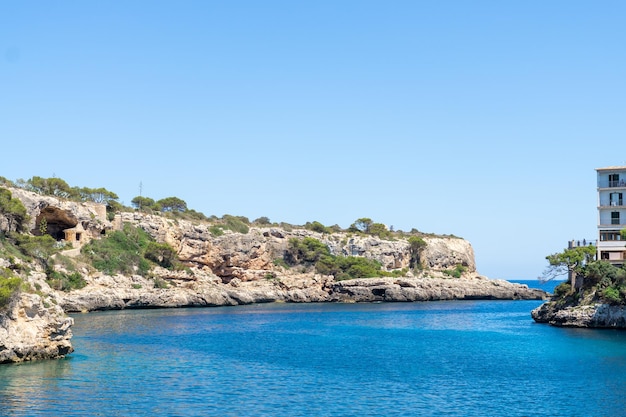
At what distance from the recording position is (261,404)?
30.7m

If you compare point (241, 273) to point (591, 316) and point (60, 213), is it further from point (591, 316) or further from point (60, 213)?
point (591, 316)

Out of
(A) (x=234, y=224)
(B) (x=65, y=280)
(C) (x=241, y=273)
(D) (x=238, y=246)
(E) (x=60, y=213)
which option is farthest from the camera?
(A) (x=234, y=224)

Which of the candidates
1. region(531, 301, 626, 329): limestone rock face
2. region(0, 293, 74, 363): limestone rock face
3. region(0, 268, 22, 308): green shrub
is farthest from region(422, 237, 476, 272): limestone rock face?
region(0, 268, 22, 308): green shrub

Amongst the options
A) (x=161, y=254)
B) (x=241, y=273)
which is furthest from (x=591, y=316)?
(x=161, y=254)

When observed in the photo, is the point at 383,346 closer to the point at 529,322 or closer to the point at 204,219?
the point at 529,322

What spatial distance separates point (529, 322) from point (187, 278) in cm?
5066

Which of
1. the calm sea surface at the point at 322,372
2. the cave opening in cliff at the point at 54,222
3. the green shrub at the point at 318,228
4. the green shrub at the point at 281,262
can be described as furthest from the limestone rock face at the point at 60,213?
the green shrub at the point at 318,228

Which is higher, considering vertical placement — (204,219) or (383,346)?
(204,219)

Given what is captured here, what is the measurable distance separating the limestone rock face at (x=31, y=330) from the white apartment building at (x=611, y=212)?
2057 inches

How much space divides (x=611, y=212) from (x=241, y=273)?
6048 cm

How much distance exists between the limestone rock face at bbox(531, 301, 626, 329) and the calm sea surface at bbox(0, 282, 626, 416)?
252 centimetres

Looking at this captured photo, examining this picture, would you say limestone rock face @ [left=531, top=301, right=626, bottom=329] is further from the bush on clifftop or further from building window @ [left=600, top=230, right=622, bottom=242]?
the bush on clifftop

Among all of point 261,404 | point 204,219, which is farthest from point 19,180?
point 261,404

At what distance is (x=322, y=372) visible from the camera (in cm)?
3978
